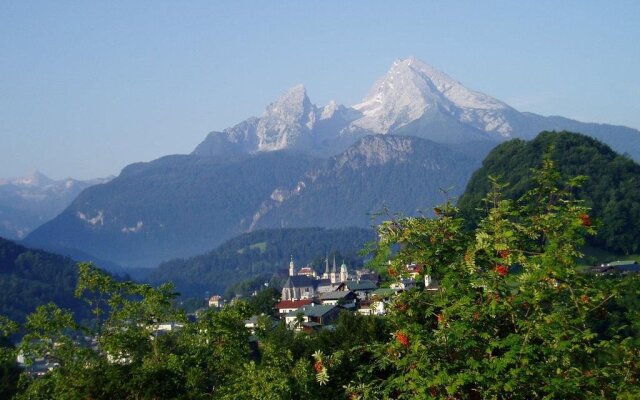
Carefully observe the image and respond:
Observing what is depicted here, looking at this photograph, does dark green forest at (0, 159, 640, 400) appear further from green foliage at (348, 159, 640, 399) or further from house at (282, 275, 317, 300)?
house at (282, 275, 317, 300)

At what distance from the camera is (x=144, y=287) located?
21953 millimetres

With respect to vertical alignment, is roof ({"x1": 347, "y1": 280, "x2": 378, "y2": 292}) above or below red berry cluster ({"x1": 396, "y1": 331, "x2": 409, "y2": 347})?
below

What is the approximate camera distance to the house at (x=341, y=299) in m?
100

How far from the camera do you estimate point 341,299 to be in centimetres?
10381

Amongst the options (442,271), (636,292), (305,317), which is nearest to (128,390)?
(442,271)

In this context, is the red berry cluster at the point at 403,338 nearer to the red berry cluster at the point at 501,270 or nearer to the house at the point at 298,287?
the red berry cluster at the point at 501,270

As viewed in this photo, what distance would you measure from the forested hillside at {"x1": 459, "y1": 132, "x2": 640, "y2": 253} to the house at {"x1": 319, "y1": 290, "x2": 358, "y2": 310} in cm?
1574

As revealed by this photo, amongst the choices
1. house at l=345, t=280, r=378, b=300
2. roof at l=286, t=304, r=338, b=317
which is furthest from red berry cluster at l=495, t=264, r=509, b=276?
house at l=345, t=280, r=378, b=300

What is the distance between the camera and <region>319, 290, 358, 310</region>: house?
100 m

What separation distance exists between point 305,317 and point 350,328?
42.1m

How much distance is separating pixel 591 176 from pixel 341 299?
31551mm

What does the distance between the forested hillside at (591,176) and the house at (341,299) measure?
15.7 m

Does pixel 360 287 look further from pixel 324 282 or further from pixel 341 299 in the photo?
pixel 324 282

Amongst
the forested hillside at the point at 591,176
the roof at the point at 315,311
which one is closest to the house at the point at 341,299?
the roof at the point at 315,311
